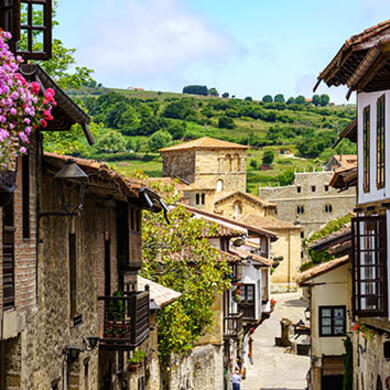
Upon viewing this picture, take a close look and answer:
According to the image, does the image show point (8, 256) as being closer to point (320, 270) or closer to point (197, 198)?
point (320, 270)

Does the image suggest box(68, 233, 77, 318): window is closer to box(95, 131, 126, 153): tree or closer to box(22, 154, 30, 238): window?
box(22, 154, 30, 238): window

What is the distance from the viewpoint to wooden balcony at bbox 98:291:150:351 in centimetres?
1770

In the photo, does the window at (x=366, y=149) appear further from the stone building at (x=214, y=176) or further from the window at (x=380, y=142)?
the stone building at (x=214, y=176)

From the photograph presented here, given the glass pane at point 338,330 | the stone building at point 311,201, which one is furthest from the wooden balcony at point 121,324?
the stone building at point 311,201

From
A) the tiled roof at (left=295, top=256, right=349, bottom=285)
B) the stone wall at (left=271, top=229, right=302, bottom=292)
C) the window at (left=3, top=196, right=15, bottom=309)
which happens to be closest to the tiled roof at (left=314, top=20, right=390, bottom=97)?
the window at (left=3, top=196, right=15, bottom=309)

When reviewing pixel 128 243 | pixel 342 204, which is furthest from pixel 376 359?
pixel 342 204

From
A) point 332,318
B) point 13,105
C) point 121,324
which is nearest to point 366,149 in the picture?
point 121,324

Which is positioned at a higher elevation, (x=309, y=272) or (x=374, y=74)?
(x=374, y=74)

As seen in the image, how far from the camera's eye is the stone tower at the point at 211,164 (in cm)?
12388

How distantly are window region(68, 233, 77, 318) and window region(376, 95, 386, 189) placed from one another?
6.03 m

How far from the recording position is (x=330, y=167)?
149125 mm

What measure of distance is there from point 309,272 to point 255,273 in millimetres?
23702

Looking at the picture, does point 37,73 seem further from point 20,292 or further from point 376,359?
point 376,359

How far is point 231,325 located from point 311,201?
8493 centimetres
